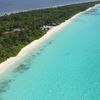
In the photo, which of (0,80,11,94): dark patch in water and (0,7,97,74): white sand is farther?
(0,7,97,74): white sand

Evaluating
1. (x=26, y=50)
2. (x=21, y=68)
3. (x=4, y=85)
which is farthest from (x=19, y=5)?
(x=4, y=85)

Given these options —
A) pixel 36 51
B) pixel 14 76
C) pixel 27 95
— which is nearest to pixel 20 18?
pixel 36 51

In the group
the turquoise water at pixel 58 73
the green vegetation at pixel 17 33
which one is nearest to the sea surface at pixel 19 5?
the green vegetation at pixel 17 33

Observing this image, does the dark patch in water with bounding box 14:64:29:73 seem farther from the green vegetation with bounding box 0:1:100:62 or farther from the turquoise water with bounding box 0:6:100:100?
the green vegetation with bounding box 0:1:100:62

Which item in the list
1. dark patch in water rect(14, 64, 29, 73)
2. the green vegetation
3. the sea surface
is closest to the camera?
dark patch in water rect(14, 64, 29, 73)

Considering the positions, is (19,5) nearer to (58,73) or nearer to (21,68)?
(21,68)

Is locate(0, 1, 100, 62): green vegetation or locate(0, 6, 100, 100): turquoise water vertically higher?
locate(0, 1, 100, 62): green vegetation

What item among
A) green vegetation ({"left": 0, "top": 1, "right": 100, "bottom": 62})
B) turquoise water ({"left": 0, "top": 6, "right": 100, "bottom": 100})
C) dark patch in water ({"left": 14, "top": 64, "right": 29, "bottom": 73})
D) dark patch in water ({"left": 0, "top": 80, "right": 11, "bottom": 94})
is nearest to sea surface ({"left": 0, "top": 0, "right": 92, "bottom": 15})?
green vegetation ({"left": 0, "top": 1, "right": 100, "bottom": 62})

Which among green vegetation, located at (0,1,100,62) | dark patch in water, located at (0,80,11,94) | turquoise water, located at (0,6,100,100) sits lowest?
turquoise water, located at (0,6,100,100)

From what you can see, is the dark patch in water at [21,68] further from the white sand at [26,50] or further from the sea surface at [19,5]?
the sea surface at [19,5]

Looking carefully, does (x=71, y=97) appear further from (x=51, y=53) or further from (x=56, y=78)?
(x=51, y=53)
